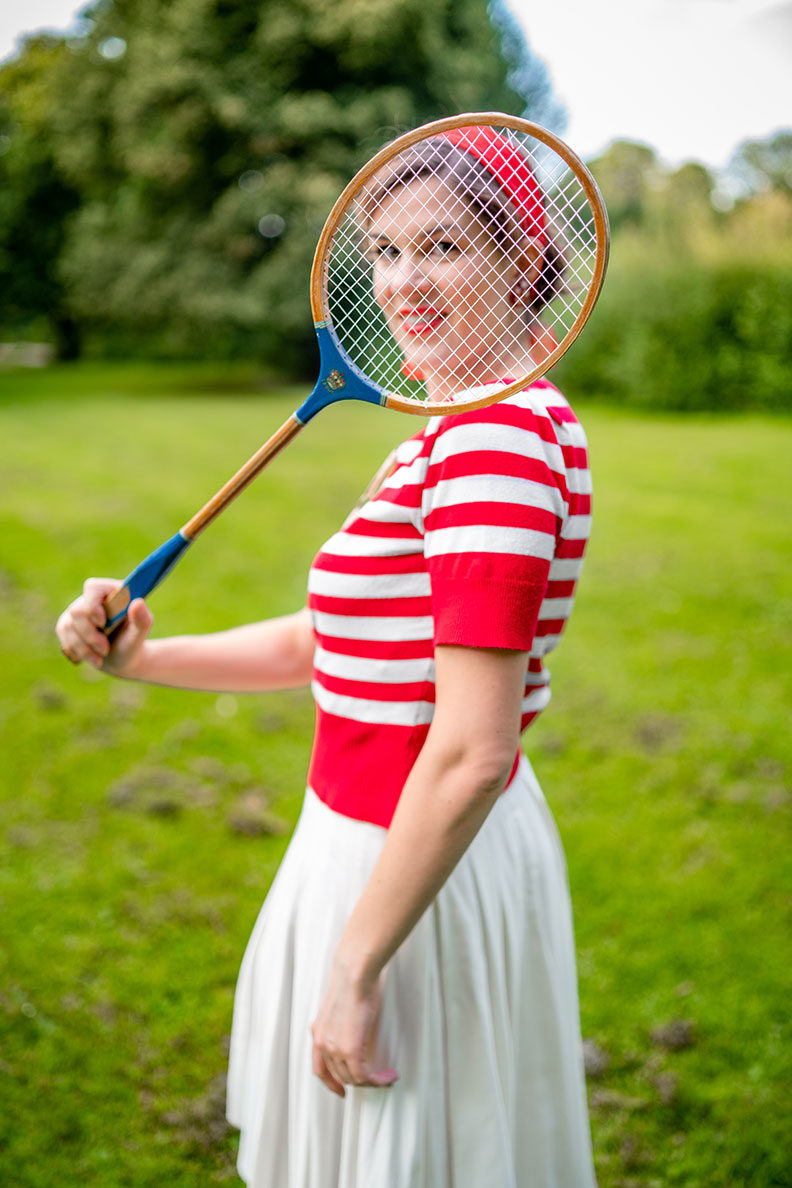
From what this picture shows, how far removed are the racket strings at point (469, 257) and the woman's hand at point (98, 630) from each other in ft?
2.05

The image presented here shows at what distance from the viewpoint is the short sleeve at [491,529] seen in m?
1.09

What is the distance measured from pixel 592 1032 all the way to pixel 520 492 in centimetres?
254

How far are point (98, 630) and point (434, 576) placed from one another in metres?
0.74

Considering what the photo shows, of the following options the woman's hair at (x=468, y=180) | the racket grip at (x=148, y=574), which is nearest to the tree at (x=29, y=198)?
the racket grip at (x=148, y=574)

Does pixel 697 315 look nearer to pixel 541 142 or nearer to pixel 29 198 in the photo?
pixel 541 142

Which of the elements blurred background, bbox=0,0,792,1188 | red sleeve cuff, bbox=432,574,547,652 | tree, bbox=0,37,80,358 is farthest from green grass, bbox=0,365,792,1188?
tree, bbox=0,37,80,358

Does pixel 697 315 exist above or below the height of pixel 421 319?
above

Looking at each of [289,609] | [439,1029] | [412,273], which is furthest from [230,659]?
[289,609]

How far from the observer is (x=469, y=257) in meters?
1.23

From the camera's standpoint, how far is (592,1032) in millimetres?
3080

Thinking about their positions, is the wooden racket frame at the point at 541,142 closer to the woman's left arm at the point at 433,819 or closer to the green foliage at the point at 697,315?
the woman's left arm at the point at 433,819

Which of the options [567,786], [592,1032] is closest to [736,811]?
[567,786]

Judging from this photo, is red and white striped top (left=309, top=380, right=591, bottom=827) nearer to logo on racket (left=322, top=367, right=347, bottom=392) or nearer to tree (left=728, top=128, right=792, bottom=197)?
logo on racket (left=322, top=367, right=347, bottom=392)

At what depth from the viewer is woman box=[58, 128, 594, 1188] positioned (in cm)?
113
